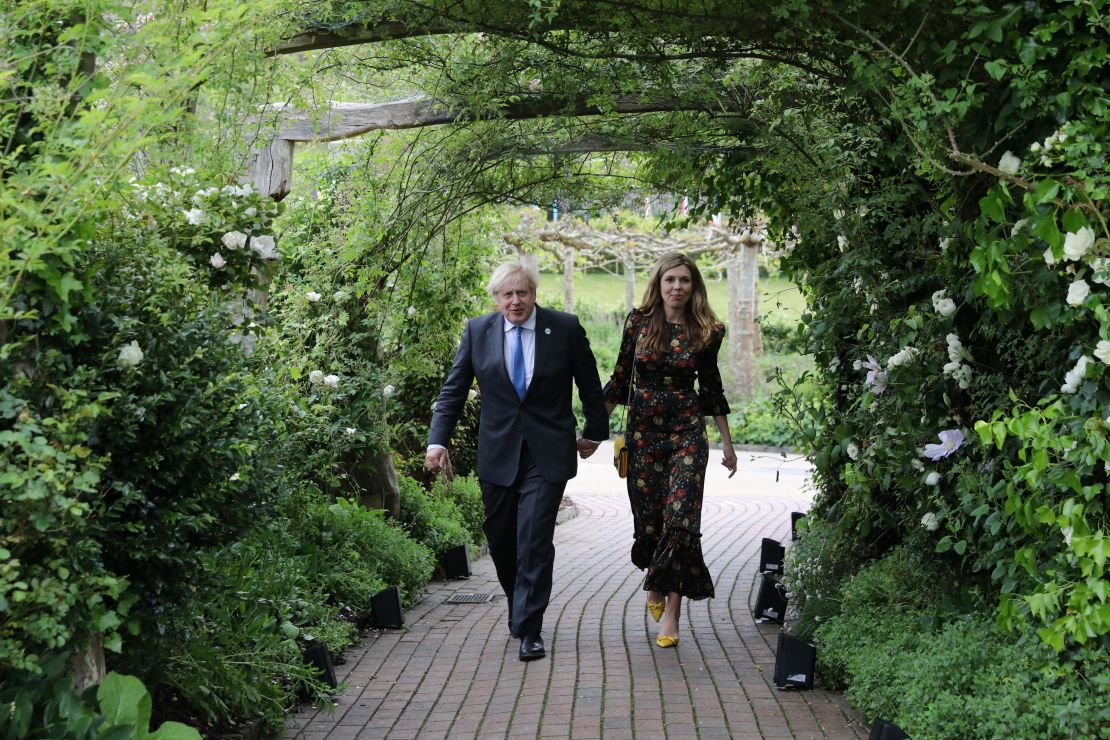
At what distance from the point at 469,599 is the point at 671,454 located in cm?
206

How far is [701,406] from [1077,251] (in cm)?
282

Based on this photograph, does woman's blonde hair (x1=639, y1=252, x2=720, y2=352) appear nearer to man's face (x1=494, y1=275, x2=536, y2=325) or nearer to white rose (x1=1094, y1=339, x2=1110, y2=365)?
man's face (x1=494, y1=275, x2=536, y2=325)

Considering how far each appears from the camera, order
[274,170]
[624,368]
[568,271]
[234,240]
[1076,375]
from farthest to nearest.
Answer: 1. [568,271]
2. [274,170]
3. [624,368]
4. [234,240]
5. [1076,375]

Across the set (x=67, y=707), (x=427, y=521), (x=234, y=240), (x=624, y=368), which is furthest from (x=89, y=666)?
(x=427, y=521)

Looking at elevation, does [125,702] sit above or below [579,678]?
above

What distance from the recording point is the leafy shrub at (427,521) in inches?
330

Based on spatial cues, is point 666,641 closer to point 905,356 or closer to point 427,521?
point 905,356

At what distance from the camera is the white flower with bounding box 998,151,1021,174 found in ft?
12.7

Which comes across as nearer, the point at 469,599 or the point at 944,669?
the point at 944,669

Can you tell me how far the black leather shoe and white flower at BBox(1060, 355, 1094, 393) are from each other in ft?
9.52

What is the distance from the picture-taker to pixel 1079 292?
11.7ft

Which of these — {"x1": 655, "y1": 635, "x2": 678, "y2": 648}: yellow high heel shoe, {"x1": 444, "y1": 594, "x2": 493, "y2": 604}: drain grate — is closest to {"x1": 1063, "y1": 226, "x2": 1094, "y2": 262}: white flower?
{"x1": 655, "y1": 635, "x2": 678, "y2": 648}: yellow high heel shoe

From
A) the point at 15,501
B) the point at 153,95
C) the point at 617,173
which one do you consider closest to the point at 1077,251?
the point at 153,95

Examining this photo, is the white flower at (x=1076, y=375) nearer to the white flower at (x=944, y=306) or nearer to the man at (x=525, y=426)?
the white flower at (x=944, y=306)
